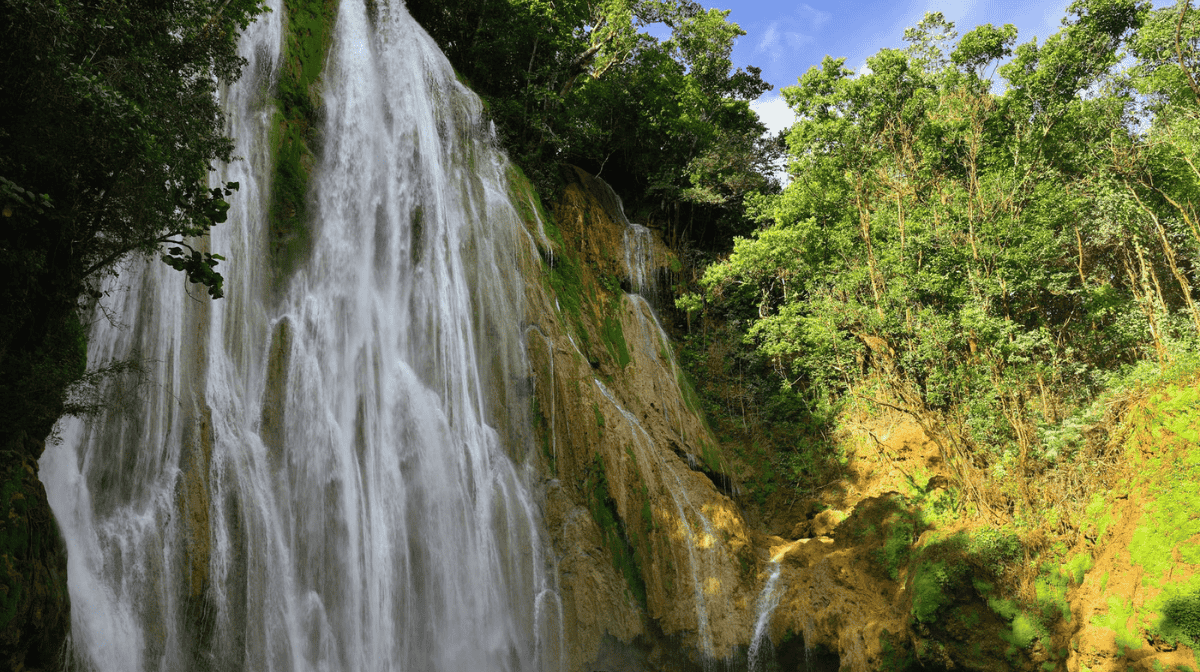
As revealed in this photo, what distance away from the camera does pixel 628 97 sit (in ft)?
76.9

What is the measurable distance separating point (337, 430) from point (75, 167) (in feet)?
21.4

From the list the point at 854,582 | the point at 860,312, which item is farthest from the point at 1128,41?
the point at 854,582

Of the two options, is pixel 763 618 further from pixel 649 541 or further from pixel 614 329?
pixel 614 329

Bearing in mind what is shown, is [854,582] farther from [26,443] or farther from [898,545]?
[26,443]

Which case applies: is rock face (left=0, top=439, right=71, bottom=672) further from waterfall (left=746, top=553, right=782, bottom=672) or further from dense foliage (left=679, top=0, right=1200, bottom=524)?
dense foliage (left=679, top=0, right=1200, bottom=524)

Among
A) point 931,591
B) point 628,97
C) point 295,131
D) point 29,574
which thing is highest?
point 628,97

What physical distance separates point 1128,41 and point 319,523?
24.5 m

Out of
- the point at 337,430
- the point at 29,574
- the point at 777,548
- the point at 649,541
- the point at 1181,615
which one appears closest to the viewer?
the point at 29,574

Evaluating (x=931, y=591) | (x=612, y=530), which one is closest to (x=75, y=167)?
(x=612, y=530)

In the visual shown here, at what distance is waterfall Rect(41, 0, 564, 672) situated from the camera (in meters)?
9.25

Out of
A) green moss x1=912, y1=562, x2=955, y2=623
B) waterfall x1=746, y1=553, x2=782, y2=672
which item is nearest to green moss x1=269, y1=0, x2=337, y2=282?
waterfall x1=746, y1=553, x2=782, y2=672

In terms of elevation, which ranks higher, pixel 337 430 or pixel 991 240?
pixel 991 240

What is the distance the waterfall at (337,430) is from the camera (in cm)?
925

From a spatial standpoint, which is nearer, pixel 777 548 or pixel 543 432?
pixel 543 432
